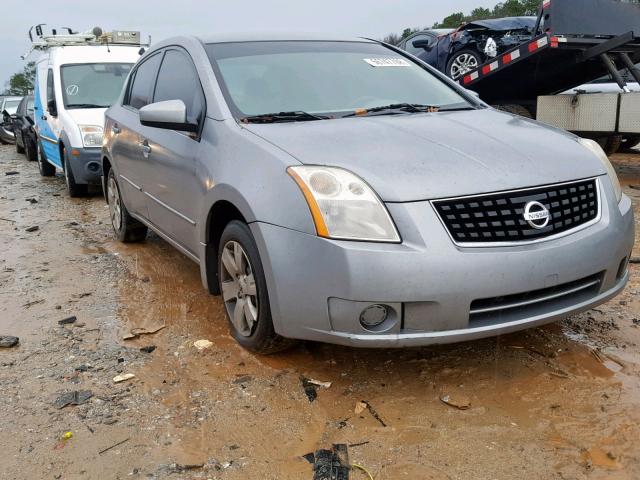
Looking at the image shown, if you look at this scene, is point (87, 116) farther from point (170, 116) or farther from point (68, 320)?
point (170, 116)

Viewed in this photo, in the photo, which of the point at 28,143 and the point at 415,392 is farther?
the point at 28,143

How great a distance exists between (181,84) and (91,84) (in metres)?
5.61

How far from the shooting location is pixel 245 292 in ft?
10.8

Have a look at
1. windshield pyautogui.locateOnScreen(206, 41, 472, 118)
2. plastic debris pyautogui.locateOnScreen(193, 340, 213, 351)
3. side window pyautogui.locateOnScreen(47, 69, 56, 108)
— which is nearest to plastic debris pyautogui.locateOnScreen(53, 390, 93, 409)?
plastic debris pyautogui.locateOnScreen(193, 340, 213, 351)

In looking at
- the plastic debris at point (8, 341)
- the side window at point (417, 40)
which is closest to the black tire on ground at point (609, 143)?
the side window at point (417, 40)

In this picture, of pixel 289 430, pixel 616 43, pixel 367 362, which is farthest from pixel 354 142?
pixel 616 43

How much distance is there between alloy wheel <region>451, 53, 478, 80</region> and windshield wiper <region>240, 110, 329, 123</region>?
25.9 feet

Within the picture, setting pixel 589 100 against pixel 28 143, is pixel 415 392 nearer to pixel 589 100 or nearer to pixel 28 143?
pixel 589 100

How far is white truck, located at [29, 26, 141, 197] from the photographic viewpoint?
27.2 ft

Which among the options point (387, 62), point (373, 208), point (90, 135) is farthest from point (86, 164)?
point (373, 208)

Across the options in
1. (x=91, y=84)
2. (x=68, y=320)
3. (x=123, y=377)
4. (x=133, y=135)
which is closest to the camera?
(x=123, y=377)

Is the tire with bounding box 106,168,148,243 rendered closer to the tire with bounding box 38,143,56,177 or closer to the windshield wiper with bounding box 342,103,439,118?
the windshield wiper with bounding box 342,103,439,118

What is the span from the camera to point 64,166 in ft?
29.2

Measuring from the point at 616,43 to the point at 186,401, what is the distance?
21.8ft
